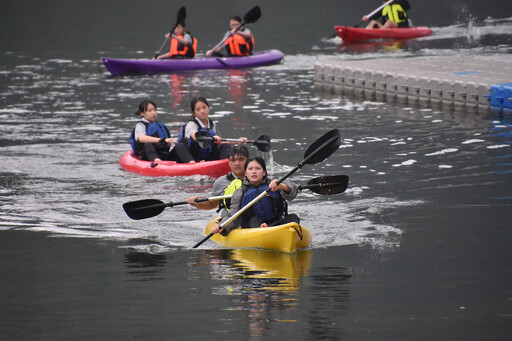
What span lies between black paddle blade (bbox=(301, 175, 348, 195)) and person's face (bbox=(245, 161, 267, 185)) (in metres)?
0.48

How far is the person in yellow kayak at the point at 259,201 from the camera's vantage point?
8.16 m

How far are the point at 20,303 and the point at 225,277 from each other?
1.55 m

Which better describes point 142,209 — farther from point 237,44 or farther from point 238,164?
point 237,44

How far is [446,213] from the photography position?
30.1ft

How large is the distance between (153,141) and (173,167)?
1.43 feet

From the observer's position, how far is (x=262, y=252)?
26.8 ft

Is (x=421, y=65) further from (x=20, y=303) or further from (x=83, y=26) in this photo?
(x=83, y=26)

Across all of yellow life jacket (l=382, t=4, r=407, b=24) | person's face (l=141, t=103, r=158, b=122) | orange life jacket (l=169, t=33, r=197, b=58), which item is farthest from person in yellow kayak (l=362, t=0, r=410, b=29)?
person's face (l=141, t=103, r=158, b=122)

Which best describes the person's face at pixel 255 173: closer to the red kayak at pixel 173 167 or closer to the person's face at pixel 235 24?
the red kayak at pixel 173 167

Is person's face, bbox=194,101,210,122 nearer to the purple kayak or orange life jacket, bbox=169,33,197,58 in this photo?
the purple kayak

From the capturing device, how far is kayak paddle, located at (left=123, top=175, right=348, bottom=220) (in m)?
8.43

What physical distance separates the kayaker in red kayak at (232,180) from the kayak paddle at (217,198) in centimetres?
11

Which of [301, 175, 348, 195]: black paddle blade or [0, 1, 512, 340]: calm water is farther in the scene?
[301, 175, 348, 195]: black paddle blade

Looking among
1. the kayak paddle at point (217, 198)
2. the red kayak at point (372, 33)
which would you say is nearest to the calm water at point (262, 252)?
the kayak paddle at point (217, 198)
